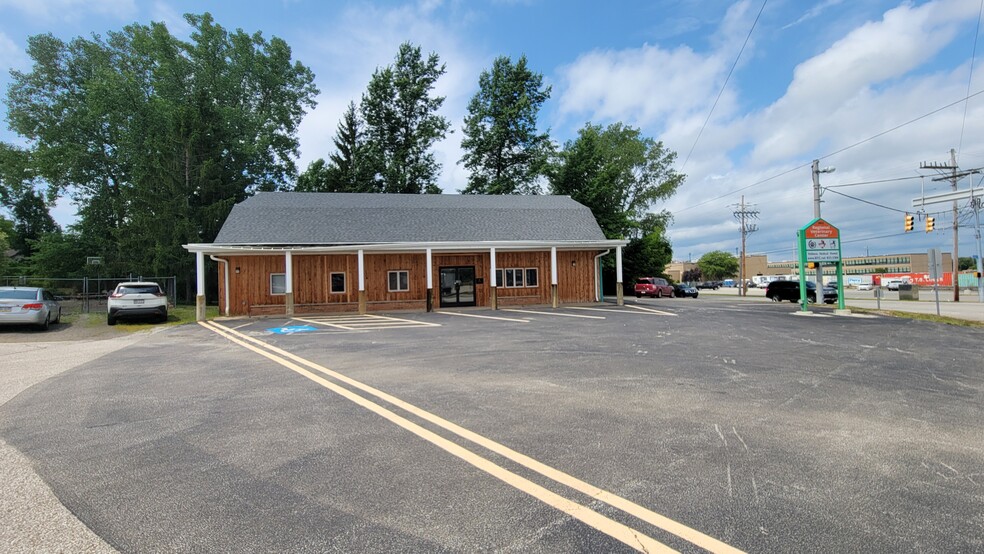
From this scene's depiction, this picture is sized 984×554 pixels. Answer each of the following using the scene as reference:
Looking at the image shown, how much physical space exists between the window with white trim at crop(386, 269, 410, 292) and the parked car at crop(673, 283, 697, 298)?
2562 cm

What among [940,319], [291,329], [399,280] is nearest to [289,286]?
[399,280]

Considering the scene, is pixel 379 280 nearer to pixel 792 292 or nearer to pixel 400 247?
pixel 400 247

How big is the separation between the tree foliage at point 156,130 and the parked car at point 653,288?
1186 inches

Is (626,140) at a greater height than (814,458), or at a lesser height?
greater

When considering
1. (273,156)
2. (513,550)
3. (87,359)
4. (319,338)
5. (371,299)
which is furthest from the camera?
(273,156)

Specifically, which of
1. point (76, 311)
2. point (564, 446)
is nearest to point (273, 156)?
point (76, 311)

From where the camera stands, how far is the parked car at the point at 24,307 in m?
14.1

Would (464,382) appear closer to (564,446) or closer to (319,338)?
(564,446)

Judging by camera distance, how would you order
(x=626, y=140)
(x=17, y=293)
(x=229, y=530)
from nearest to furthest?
(x=229, y=530)
(x=17, y=293)
(x=626, y=140)

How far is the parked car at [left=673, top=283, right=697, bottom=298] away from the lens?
39.7 metres

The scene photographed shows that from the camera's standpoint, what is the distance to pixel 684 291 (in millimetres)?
39844

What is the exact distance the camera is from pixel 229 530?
8.87 ft

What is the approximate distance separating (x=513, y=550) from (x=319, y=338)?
10.5 m

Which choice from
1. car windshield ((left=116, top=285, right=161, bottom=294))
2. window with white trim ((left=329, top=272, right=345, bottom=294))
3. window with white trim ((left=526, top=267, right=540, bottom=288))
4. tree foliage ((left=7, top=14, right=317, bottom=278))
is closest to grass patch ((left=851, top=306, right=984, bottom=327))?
window with white trim ((left=526, top=267, right=540, bottom=288))
